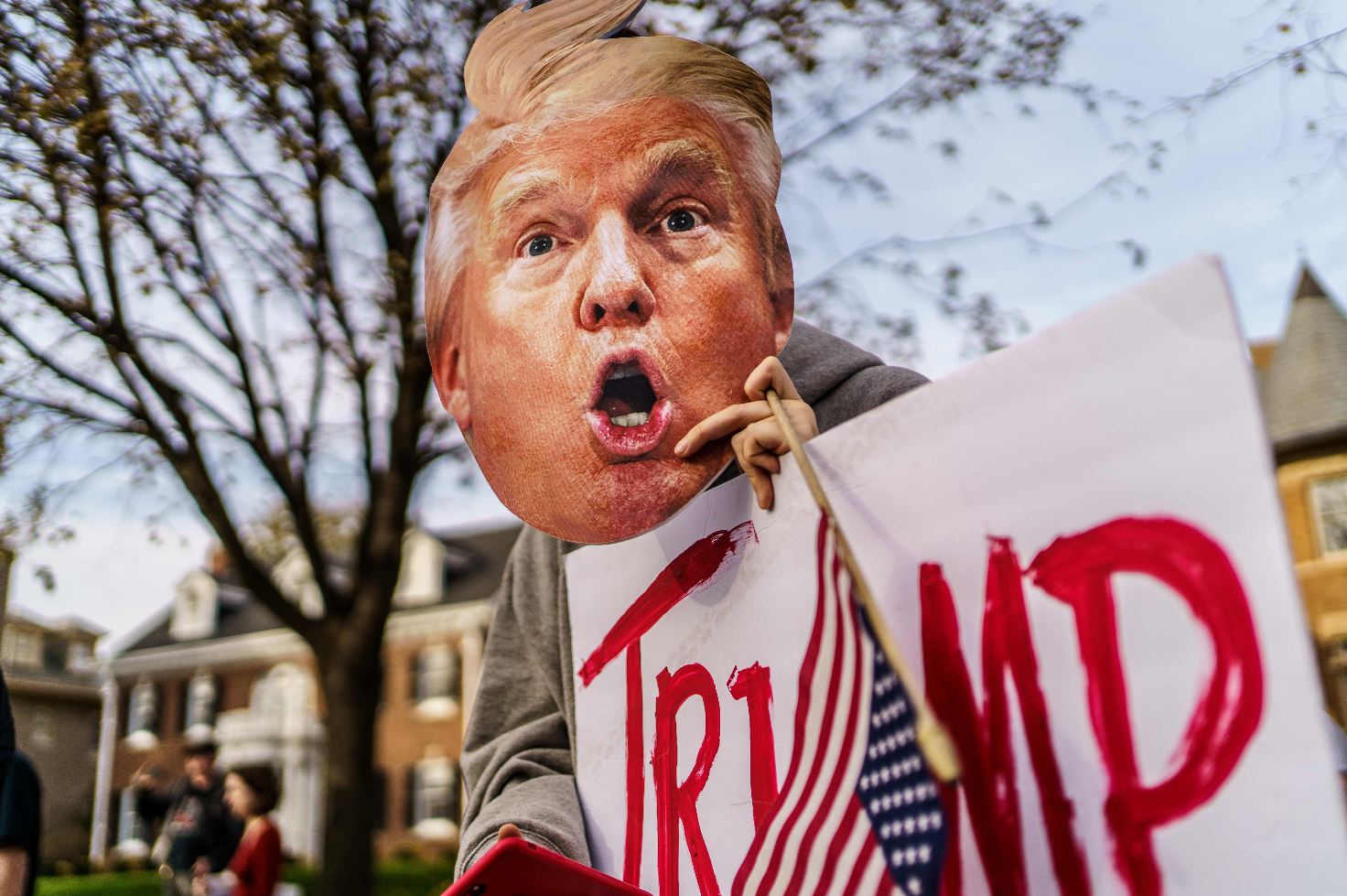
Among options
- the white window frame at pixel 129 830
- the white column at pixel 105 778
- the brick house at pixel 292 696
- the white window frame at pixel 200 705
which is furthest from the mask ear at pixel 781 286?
the white column at pixel 105 778

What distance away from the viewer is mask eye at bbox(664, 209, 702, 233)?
1.43 meters

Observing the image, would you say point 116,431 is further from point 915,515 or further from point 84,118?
point 915,515

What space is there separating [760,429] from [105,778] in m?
32.5

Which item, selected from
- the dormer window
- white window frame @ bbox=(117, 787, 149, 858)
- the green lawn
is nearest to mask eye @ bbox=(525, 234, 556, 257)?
the green lawn

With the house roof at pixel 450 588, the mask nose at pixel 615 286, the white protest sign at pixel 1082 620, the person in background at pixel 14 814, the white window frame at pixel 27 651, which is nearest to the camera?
the white protest sign at pixel 1082 620

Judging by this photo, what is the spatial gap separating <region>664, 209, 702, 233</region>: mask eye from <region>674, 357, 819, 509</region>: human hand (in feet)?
0.71

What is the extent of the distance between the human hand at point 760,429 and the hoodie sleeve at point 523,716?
0.48 metres

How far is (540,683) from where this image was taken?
5.65 ft

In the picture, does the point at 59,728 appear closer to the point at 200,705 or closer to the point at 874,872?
the point at 200,705

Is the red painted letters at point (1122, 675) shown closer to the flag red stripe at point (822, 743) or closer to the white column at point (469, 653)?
the flag red stripe at point (822, 743)

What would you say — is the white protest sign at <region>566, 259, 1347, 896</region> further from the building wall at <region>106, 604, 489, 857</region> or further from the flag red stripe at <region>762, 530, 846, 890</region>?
the building wall at <region>106, 604, 489, 857</region>

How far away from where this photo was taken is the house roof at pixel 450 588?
2680 centimetres

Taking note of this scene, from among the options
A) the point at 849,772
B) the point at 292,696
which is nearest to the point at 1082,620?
the point at 849,772

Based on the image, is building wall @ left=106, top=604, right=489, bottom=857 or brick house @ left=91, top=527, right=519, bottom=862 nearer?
building wall @ left=106, top=604, right=489, bottom=857
